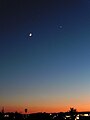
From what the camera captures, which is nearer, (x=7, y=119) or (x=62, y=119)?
(x=7, y=119)

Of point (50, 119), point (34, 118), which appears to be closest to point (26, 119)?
point (34, 118)

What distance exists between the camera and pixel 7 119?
9969cm

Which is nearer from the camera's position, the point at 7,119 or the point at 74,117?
the point at 7,119

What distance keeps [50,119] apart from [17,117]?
13444 mm

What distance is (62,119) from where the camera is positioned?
108 metres

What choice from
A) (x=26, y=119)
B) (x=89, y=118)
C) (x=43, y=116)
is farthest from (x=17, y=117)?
(x=89, y=118)

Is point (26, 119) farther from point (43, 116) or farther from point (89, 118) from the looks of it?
point (89, 118)

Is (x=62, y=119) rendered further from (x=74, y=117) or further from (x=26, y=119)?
(x=26, y=119)

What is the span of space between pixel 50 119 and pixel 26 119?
1029 centimetres

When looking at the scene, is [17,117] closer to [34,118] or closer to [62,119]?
[34,118]

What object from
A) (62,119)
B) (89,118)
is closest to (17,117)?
(62,119)

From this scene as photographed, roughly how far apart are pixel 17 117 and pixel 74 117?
904 inches

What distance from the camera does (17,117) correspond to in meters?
108

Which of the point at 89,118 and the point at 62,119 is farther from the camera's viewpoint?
the point at 62,119
